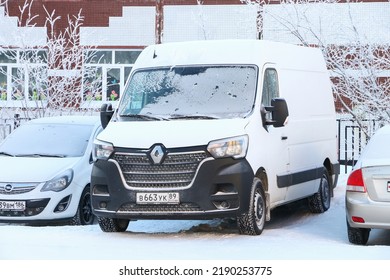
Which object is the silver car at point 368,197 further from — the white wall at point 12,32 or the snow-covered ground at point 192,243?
the white wall at point 12,32

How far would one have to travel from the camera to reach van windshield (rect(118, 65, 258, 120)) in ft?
33.3

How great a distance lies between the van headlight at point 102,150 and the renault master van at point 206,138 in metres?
0.01

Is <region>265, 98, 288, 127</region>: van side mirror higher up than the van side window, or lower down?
lower down

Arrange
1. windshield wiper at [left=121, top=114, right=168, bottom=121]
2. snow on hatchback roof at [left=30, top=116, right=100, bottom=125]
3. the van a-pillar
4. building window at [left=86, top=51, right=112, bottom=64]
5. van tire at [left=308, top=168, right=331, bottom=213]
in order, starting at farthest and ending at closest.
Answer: building window at [left=86, top=51, right=112, bottom=64]
the van a-pillar
snow on hatchback roof at [left=30, top=116, right=100, bottom=125]
van tire at [left=308, top=168, right=331, bottom=213]
windshield wiper at [left=121, top=114, right=168, bottom=121]

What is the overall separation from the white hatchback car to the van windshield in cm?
138

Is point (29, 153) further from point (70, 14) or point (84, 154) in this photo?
point (70, 14)

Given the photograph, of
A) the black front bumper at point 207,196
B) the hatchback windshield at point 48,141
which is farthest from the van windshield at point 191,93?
the hatchback windshield at point 48,141

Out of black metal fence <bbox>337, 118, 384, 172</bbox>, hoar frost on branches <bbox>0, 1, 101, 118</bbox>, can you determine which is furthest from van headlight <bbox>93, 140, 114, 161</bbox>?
hoar frost on branches <bbox>0, 1, 101, 118</bbox>

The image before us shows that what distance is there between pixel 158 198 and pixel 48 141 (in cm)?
343

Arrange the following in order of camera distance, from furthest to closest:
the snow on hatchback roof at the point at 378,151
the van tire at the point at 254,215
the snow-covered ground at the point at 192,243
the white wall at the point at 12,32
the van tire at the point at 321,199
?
the white wall at the point at 12,32 → the van tire at the point at 321,199 → the van tire at the point at 254,215 → the snow on hatchback roof at the point at 378,151 → the snow-covered ground at the point at 192,243

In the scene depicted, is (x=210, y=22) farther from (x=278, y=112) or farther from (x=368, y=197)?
(x=368, y=197)

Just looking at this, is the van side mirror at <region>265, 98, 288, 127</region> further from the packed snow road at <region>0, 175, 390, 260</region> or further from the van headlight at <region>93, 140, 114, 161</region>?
the van headlight at <region>93, 140, 114, 161</region>

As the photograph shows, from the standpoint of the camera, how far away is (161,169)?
956 centimetres

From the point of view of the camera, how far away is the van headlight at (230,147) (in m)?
9.44
